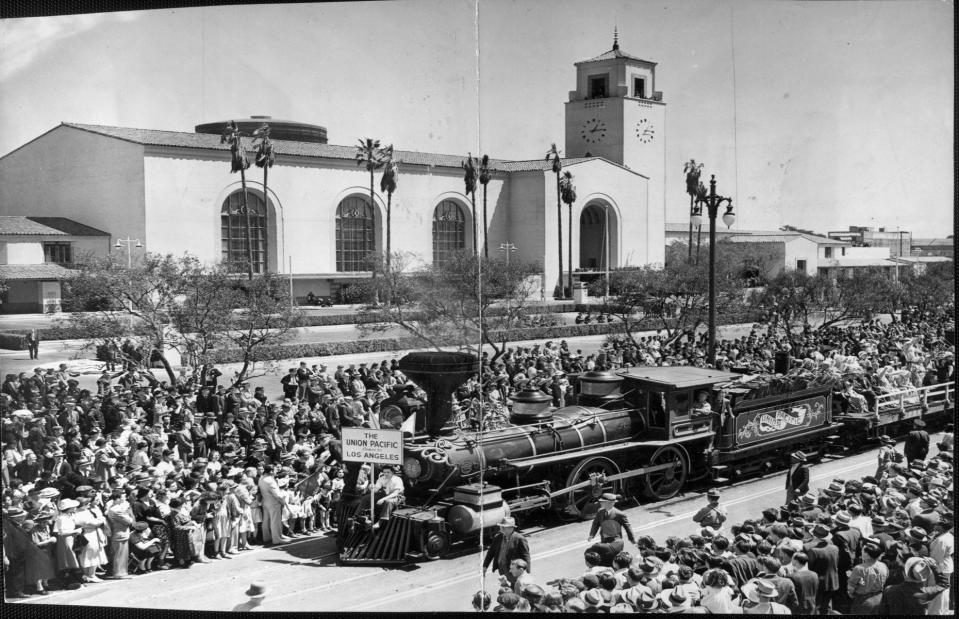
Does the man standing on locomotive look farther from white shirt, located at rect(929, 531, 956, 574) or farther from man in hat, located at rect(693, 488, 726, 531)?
white shirt, located at rect(929, 531, 956, 574)

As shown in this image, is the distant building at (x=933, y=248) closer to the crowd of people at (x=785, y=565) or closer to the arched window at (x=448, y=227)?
the arched window at (x=448, y=227)

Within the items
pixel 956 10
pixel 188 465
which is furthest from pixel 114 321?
pixel 956 10

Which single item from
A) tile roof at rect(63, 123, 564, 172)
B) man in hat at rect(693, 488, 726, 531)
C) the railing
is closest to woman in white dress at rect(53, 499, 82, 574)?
man in hat at rect(693, 488, 726, 531)

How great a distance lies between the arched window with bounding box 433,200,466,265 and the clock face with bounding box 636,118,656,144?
13762 millimetres

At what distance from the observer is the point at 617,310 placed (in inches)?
1247

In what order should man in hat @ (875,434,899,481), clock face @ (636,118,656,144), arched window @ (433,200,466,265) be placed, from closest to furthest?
man in hat @ (875,434,899,481) < arched window @ (433,200,466,265) < clock face @ (636,118,656,144)

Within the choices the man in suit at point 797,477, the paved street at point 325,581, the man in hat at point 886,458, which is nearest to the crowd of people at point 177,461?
the paved street at point 325,581

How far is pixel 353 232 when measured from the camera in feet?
156

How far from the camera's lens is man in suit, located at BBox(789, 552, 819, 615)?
26.7 feet

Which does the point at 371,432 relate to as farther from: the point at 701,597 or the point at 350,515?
the point at 701,597

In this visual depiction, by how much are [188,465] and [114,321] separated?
8300 mm

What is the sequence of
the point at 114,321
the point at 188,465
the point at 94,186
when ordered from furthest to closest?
the point at 94,186 < the point at 114,321 < the point at 188,465

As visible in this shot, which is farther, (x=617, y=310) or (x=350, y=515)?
(x=617, y=310)

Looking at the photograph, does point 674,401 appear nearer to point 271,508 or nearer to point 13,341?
point 271,508
